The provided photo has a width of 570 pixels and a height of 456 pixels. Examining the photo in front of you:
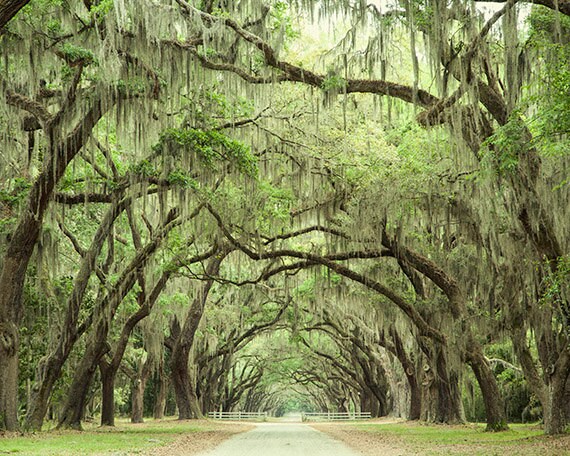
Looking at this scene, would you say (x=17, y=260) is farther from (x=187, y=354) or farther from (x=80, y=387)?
(x=187, y=354)

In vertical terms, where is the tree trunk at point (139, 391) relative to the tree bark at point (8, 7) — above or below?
below

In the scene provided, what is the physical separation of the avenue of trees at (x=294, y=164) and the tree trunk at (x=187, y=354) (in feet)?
6.67

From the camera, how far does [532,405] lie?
91.5ft

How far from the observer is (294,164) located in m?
16.9

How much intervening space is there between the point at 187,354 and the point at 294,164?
45.4ft

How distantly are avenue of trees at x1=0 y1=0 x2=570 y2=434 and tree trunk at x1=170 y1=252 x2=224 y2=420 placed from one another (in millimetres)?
2034

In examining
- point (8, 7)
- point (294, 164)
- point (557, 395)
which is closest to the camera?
point (8, 7)

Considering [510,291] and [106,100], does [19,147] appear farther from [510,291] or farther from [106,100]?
[510,291]

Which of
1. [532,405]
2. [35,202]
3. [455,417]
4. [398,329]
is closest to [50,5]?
[35,202]

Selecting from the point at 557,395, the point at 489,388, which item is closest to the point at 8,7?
the point at 557,395

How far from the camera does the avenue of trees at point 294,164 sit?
10.5 metres

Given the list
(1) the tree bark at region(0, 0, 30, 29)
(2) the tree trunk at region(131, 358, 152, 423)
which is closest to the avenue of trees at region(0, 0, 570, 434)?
(1) the tree bark at region(0, 0, 30, 29)

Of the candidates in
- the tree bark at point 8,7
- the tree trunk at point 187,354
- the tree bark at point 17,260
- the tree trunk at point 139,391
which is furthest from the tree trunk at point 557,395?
the tree trunk at point 139,391

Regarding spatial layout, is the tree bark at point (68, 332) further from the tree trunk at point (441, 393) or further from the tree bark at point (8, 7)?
the tree trunk at point (441, 393)
